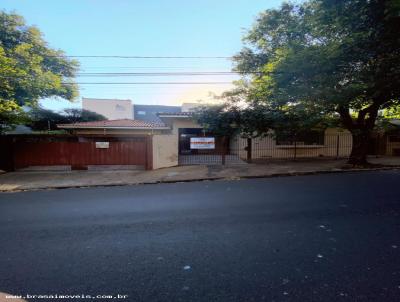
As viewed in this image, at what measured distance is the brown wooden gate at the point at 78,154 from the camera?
10.6 meters

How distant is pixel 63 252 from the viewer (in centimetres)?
300

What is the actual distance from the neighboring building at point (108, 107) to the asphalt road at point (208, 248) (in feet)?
104

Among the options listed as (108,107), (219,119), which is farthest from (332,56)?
(108,107)

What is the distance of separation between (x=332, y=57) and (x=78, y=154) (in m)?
11.8

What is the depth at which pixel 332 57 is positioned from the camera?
7070mm

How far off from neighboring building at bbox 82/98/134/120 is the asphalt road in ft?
104

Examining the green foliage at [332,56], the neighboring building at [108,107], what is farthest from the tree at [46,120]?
the green foliage at [332,56]

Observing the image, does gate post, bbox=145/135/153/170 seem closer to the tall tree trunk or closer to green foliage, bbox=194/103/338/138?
green foliage, bbox=194/103/338/138

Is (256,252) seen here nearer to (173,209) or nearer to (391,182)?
(173,209)

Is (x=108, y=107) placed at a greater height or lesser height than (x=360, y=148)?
greater

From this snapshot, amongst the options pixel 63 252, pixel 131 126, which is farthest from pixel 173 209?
pixel 131 126

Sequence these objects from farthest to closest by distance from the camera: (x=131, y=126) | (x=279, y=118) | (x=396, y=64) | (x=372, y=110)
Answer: (x=131, y=126) → (x=279, y=118) → (x=372, y=110) → (x=396, y=64)

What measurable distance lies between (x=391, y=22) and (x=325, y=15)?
1608mm

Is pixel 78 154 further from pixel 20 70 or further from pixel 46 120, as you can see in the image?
pixel 46 120
